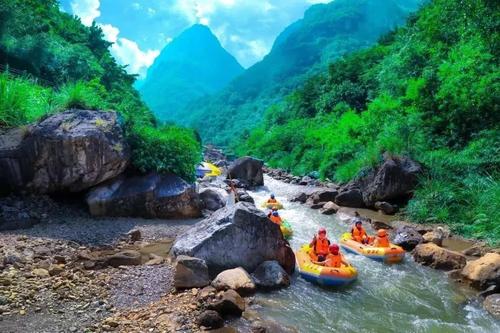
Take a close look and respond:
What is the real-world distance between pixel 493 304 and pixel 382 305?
2.22 meters

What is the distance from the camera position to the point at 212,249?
29.3ft

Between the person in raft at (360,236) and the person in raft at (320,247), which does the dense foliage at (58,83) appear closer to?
the person in raft at (320,247)

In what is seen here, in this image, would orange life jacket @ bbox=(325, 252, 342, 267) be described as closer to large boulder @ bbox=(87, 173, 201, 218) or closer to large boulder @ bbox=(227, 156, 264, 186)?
large boulder @ bbox=(87, 173, 201, 218)

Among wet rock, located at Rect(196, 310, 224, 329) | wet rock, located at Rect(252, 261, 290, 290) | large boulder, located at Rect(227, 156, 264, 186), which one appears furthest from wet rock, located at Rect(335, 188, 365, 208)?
wet rock, located at Rect(196, 310, 224, 329)

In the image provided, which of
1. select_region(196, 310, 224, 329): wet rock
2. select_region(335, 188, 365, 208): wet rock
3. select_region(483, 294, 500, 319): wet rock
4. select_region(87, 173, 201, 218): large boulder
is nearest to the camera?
select_region(196, 310, 224, 329): wet rock

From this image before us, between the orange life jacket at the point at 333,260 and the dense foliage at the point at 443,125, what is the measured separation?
5.42 meters

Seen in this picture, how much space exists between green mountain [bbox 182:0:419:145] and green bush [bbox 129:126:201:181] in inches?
2463

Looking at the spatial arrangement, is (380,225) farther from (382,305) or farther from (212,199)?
(382,305)

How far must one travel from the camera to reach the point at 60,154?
11945 mm

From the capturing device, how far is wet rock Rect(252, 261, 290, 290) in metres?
8.59

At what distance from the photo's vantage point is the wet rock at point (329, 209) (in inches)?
698

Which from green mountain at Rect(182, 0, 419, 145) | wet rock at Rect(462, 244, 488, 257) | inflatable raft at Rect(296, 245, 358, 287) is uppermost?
green mountain at Rect(182, 0, 419, 145)

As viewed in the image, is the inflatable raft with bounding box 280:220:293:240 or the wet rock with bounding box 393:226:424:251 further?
the inflatable raft with bounding box 280:220:293:240

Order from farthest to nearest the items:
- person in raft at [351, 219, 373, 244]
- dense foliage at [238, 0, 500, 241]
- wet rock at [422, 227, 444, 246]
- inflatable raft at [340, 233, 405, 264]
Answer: dense foliage at [238, 0, 500, 241]
wet rock at [422, 227, 444, 246]
person in raft at [351, 219, 373, 244]
inflatable raft at [340, 233, 405, 264]
